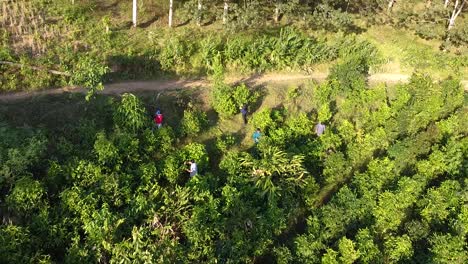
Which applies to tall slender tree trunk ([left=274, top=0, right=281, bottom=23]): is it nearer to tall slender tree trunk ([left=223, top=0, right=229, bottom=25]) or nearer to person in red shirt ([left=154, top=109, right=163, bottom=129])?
tall slender tree trunk ([left=223, top=0, right=229, bottom=25])

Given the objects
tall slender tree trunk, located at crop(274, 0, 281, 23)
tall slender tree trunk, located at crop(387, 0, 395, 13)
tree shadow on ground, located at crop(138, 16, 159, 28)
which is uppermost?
tall slender tree trunk, located at crop(387, 0, 395, 13)

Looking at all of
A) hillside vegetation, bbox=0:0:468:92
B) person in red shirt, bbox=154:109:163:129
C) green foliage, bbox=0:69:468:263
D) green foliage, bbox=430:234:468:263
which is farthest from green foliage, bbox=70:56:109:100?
green foliage, bbox=430:234:468:263

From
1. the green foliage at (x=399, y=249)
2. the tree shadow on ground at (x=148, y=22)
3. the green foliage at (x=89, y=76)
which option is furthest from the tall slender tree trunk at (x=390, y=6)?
the green foliage at (x=89, y=76)

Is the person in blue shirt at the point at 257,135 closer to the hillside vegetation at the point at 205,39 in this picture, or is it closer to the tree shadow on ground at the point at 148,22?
the hillside vegetation at the point at 205,39

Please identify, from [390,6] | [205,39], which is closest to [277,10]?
[205,39]

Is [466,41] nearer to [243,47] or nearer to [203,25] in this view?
[243,47]

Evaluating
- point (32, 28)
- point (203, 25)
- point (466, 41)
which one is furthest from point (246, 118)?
point (466, 41)
